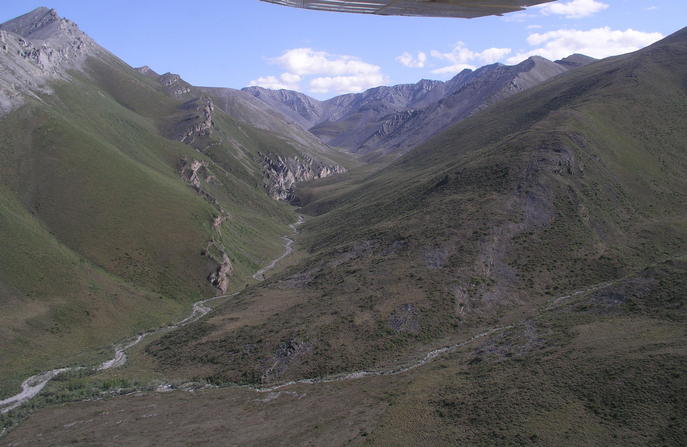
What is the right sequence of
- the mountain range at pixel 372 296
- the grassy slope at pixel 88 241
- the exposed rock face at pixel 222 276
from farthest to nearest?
the exposed rock face at pixel 222 276 → the grassy slope at pixel 88 241 → the mountain range at pixel 372 296

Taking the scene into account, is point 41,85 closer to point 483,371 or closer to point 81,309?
point 81,309

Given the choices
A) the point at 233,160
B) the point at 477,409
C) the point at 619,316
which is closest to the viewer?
the point at 477,409

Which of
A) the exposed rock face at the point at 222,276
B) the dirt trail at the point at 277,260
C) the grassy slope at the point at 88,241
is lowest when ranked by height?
the dirt trail at the point at 277,260

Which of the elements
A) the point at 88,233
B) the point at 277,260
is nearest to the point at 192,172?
the point at 277,260

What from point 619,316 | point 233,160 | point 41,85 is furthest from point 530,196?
point 233,160

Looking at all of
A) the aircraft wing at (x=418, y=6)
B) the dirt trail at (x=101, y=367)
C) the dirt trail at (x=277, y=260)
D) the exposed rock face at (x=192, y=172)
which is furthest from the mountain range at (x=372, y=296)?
the aircraft wing at (x=418, y=6)

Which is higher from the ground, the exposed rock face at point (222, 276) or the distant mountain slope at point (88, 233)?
the distant mountain slope at point (88, 233)

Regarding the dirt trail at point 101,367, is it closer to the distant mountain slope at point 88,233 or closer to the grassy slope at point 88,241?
the grassy slope at point 88,241
